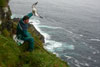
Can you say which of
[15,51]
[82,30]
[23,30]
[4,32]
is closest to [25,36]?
[23,30]

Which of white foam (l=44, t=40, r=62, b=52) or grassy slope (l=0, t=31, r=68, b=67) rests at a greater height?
grassy slope (l=0, t=31, r=68, b=67)

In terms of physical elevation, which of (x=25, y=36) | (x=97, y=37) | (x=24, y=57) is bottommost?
(x=97, y=37)

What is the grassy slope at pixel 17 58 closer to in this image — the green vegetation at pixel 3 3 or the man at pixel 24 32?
the man at pixel 24 32

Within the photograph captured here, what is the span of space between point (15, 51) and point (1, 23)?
335cm

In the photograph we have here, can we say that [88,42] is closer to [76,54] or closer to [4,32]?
[76,54]

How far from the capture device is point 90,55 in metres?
50.2

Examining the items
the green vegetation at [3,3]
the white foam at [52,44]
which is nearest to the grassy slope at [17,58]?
the green vegetation at [3,3]

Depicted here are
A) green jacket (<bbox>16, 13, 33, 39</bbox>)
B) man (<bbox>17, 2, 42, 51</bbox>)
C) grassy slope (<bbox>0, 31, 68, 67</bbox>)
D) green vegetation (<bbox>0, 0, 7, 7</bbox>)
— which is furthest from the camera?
green vegetation (<bbox>0, 0, 7, 7</bbox>)

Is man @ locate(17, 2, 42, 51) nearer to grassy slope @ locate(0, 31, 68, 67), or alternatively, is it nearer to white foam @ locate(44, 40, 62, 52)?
grassy slope @ locate(0, 31, 68, 67)

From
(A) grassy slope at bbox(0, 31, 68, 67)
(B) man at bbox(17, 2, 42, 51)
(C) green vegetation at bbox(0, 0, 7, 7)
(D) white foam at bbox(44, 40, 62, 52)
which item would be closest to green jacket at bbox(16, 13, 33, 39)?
(B) man at bbox(17, 2, 42, 51)

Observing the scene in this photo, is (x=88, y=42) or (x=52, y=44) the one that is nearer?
(x=52, y=44)

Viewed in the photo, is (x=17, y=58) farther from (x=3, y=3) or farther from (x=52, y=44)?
(x=52, y=44)

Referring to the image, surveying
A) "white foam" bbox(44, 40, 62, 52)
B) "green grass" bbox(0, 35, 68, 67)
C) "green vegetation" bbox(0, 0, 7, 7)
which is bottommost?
"white foam" bbox(44, 40, 62, 52)

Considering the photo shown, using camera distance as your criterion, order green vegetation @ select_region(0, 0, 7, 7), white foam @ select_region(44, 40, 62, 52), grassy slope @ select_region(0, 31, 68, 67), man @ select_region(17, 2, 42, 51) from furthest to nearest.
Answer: white foam @ select_region(44, 40, 62, 52) < green vegetation @ select_region(0, 0, 7, 7) < man @ select_region(17, 2, 42, 51) < grassy slope @ select_region(0, 31, 68, 67)
